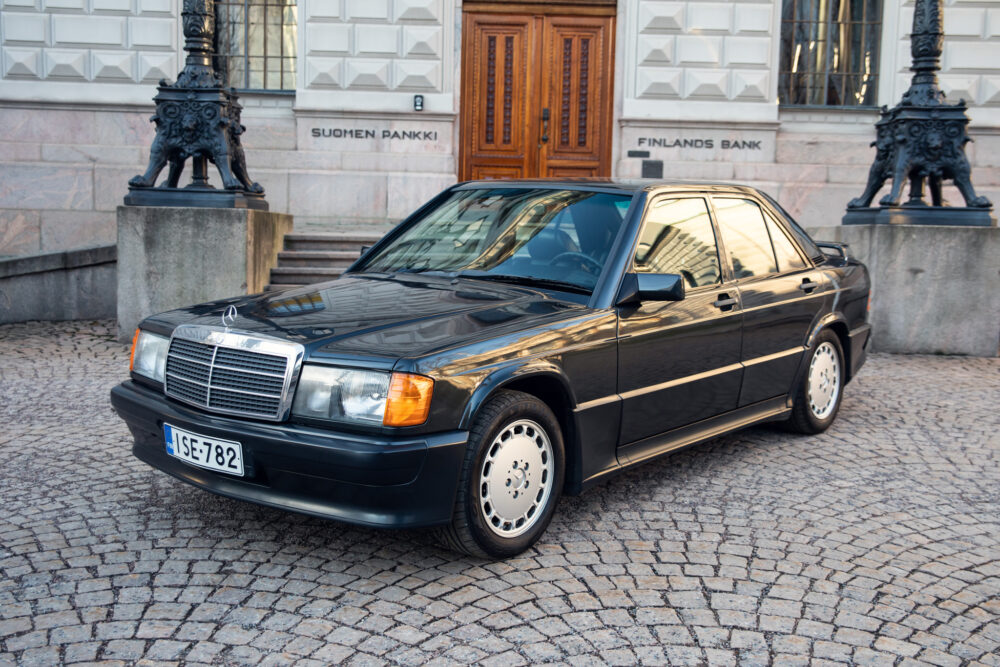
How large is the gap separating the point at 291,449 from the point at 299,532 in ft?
2.61

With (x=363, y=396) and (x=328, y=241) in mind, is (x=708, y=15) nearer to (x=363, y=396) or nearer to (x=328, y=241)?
(x=328, y=241)

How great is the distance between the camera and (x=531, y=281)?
4.62 metres

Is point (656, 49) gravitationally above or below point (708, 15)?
below

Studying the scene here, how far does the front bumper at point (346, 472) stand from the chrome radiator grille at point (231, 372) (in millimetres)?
75

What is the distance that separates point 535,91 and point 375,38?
241 centimetres

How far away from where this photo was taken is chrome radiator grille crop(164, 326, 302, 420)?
3.68 metres

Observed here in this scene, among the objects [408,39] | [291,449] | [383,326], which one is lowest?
[291,449]

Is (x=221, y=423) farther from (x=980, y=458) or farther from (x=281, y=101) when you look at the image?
(x=281, y=101)

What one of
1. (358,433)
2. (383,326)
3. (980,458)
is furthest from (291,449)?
(980,458)

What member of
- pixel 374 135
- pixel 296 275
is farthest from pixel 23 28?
pixel 296 275

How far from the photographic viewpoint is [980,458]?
578 centimetres

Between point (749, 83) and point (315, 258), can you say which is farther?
point (749, 83)

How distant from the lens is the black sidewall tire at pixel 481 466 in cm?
370

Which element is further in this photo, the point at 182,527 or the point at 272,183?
the point at 272,183
